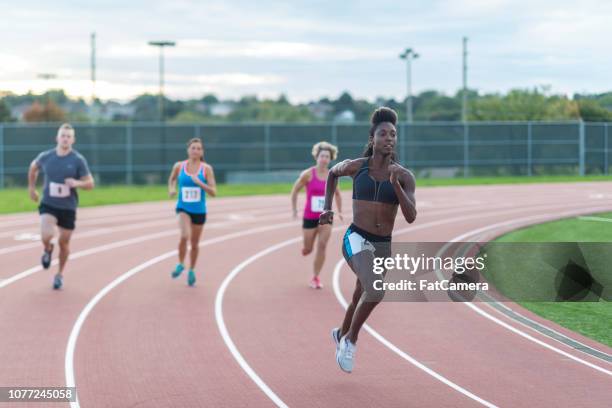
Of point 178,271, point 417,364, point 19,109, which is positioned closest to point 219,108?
point 19,109

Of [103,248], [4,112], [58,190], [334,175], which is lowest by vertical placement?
[103,248]

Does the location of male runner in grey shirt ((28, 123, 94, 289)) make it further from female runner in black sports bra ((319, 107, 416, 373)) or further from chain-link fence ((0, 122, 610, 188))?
chain-link fence ((0, 122, 610, 188))

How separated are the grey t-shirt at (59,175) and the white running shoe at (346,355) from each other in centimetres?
641

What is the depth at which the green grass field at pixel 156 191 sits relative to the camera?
1248 inches

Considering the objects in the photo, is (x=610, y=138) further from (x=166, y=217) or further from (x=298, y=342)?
(x=298, y=342)

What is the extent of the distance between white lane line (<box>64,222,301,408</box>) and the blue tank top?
1507mm

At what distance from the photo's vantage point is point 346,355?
840 centimetres

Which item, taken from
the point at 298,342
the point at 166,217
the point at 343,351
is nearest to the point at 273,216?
the point at 166,217

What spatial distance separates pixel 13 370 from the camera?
8.89 metres

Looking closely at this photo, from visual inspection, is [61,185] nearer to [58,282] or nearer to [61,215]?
[61,215]

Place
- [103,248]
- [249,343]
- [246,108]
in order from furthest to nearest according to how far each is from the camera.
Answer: [246,108] < [103,248] < [249,343]

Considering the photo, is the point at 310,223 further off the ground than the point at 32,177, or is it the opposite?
the point at 32,177

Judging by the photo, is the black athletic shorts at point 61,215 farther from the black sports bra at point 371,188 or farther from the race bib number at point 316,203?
the black sports bra at point 371,188

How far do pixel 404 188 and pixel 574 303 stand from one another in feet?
19.8
